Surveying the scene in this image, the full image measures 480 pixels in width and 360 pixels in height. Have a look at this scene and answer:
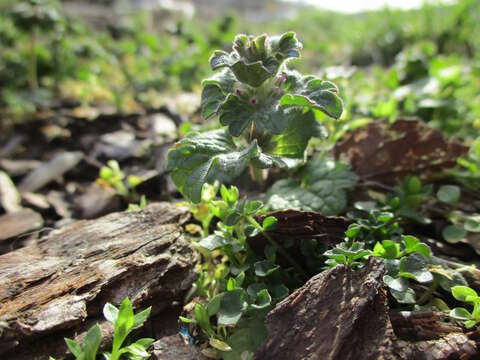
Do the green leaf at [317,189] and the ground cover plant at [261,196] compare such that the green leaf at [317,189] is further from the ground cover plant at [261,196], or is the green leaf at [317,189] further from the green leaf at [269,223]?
the green leaf at [269,223]

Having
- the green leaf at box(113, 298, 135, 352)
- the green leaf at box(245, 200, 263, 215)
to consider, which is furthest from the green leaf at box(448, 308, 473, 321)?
the green leaf at box(113, 298, 135, 352)

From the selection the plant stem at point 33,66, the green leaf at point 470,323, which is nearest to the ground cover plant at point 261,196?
the green leaf at point 470,323

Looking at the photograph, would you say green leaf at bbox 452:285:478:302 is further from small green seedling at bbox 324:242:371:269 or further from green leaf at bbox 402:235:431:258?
small green seedling at bbox 324:242:371:269

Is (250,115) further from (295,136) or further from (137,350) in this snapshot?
(137,350)

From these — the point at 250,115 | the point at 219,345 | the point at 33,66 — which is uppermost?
the point at 33,66

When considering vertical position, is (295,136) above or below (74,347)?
above

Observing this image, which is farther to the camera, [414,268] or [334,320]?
[414,268]

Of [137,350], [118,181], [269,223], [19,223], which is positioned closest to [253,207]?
[269,223]

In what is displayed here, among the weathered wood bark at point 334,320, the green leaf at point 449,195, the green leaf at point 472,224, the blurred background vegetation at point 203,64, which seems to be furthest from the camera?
the blurred background vegetation at point 203,64
